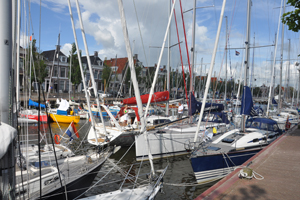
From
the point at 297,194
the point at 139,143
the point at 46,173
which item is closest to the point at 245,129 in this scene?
the point at 139,143

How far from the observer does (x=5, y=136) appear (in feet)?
11.2

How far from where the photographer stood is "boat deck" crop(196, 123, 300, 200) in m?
5.97

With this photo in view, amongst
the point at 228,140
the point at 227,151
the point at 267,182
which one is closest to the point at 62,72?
the point at 228,140

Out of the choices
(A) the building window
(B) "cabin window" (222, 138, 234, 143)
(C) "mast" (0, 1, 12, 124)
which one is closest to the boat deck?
(B) "cabin window" (222, 138, 234, 143)

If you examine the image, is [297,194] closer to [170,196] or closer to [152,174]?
[152,174]

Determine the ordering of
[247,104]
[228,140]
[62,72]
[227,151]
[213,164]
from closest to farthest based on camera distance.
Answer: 1. [213,164]
2. [227,151]
3. [228,140]
4. [247,104]
5. [62,72]

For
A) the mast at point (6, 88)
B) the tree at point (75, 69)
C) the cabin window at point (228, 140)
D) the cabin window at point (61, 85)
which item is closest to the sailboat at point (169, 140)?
the cabin window at point (228, 140)

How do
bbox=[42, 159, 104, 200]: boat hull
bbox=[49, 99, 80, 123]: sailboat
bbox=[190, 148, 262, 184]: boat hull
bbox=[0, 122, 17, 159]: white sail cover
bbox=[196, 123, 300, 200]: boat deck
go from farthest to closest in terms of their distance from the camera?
1. bbox=[49, 99, 80, 123]: sailboat
2. bbox=[190, 148, 262, 184]: boat hull
3. bbox=[42, 159, 104, 200]: boat hull
4. bbox=[196, 123, 300, 200]: boat deck
5. bbox=[0, 122, 17, 159]: white sail cover

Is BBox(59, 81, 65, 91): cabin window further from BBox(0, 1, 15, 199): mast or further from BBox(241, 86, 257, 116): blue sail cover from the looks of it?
BBox(0, 1, 15, 199): mast

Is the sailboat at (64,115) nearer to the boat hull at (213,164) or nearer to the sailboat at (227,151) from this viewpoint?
the sailboat at (227,151)

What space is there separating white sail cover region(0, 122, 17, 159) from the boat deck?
4399mm

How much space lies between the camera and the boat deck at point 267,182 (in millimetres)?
5969

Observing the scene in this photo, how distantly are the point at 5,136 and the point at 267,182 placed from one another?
23.1 feet

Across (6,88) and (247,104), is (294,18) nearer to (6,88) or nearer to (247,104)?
(247,104)
